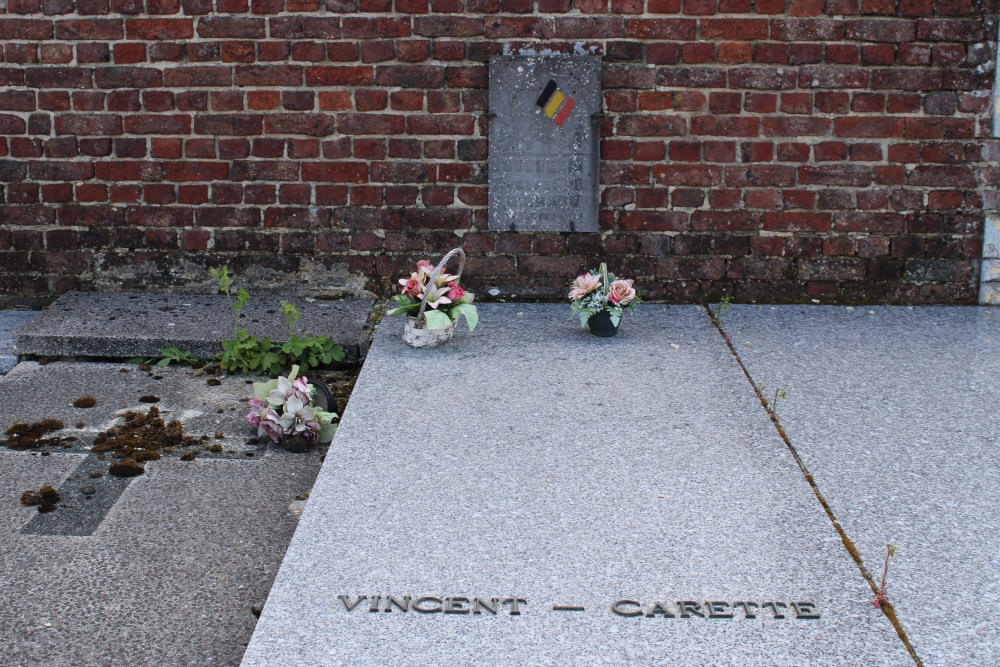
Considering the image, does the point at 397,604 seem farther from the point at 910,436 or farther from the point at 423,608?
the point at 910,436

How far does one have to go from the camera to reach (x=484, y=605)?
2.28 meters

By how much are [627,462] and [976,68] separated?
9.09ft

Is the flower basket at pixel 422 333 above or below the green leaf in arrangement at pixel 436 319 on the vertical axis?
below

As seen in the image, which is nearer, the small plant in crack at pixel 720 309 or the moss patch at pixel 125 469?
the moss patch at pixel 125 469

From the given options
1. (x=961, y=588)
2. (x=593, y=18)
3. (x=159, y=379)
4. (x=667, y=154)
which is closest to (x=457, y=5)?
(x=593, y=18)

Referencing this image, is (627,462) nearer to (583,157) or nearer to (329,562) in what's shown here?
(329,562)

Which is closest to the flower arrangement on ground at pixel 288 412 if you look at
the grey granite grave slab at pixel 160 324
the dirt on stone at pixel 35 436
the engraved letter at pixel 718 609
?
the dirt on stone at pixel 35 436

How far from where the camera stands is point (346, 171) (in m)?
4.76

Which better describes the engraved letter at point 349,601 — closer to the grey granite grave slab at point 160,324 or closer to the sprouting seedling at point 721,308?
the grey granite grave slab at point 160,324

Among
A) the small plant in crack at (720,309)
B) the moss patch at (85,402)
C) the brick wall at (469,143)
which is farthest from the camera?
the brick wall at (469,143)

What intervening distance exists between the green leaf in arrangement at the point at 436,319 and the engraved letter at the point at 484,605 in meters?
1.75

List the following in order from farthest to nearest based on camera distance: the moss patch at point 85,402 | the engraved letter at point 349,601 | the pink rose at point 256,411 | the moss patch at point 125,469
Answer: the moss patch at point 85,402, the pink rose at point 256,411, the moss patch at point 125,469, the engraved letter at point 349,601

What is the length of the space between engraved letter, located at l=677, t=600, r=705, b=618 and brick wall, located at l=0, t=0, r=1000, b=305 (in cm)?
269

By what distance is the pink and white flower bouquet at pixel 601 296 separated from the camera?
163 inches
